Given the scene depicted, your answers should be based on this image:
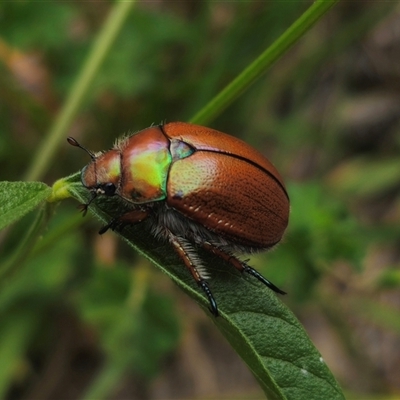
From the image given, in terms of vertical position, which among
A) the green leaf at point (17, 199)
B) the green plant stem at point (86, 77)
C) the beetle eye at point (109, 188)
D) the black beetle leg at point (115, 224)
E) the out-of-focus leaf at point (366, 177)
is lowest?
the green leaf at point (17, 199)

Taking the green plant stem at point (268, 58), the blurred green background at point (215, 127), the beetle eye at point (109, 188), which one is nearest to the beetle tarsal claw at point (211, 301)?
the beetle eye at point (109, 188)

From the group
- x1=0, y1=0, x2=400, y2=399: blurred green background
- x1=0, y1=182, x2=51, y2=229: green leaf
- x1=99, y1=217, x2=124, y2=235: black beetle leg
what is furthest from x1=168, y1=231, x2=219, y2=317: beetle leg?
x1=0, y1=0, x2=400, y2=399: blurred green background

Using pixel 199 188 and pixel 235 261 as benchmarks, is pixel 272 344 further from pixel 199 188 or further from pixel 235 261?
pixel 199 188

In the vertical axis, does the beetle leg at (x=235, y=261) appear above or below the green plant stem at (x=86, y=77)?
below

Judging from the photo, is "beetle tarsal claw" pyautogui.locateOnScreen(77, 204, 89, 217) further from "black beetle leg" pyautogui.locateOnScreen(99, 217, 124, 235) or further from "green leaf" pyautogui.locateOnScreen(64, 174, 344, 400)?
"green leaf" pyautogui.locateOnScreen(64, 174, 344, 400)

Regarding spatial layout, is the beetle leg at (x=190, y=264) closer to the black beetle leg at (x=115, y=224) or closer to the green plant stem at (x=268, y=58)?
the black beetle leg at (x=115, y=224)

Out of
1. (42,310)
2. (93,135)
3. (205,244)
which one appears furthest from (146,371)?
(205,244)

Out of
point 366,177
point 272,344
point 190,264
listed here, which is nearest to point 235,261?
point 190,264
